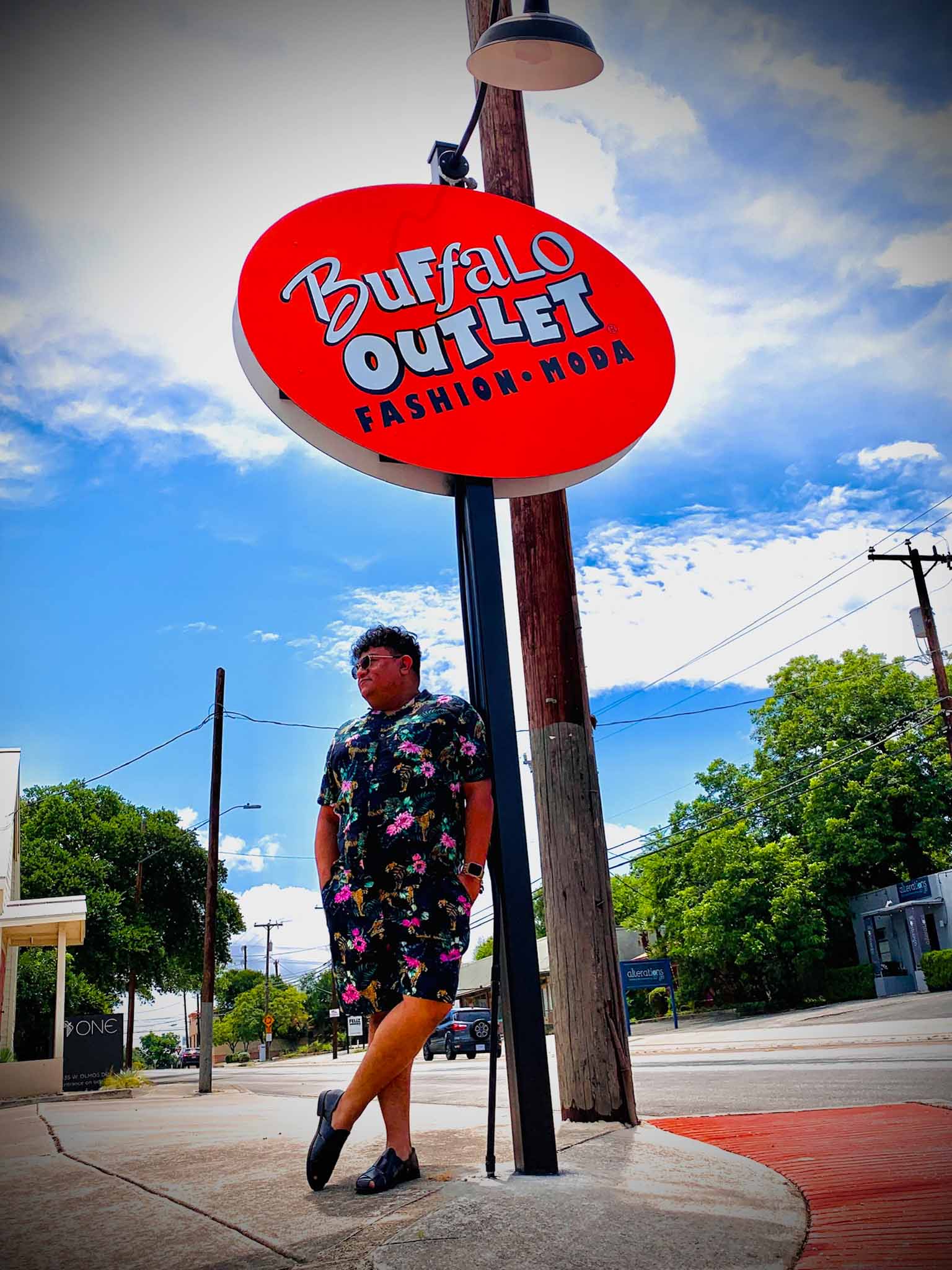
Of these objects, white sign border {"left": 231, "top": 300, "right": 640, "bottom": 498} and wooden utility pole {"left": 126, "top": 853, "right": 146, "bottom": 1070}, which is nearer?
white sign border {"left": 231, "top": 300, "right": 640, "bottom": 498}

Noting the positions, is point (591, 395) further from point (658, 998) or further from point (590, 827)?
point (658, 998)

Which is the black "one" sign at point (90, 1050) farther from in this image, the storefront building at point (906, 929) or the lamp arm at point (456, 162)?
the storefront building at point (906, 929)

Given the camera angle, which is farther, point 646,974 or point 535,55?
point 646,974

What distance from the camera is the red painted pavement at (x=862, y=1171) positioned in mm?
1816

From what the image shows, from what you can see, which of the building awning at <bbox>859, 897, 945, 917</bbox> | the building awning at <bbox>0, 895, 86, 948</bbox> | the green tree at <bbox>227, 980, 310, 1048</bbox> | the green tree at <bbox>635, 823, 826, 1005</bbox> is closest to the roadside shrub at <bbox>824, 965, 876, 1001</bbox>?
the green tree at <bbox>635, 823, 826, 1005</bbox>

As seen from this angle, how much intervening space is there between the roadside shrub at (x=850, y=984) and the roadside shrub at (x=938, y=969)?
3.26 metres

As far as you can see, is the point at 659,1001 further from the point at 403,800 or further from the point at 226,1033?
the point at 226,1033

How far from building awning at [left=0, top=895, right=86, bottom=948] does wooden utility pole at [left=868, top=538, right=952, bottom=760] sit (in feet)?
66.5

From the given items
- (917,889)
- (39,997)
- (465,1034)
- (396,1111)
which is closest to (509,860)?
(396,1111)

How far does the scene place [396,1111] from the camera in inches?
103

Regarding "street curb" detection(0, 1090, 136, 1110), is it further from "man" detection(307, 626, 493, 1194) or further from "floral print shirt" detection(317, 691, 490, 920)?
"floral print shirt" detection(317, 691, 490, 920)

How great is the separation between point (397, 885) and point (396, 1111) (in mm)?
603

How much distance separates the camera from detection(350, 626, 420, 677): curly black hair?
296 cm

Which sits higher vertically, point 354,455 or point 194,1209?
point 354,455
